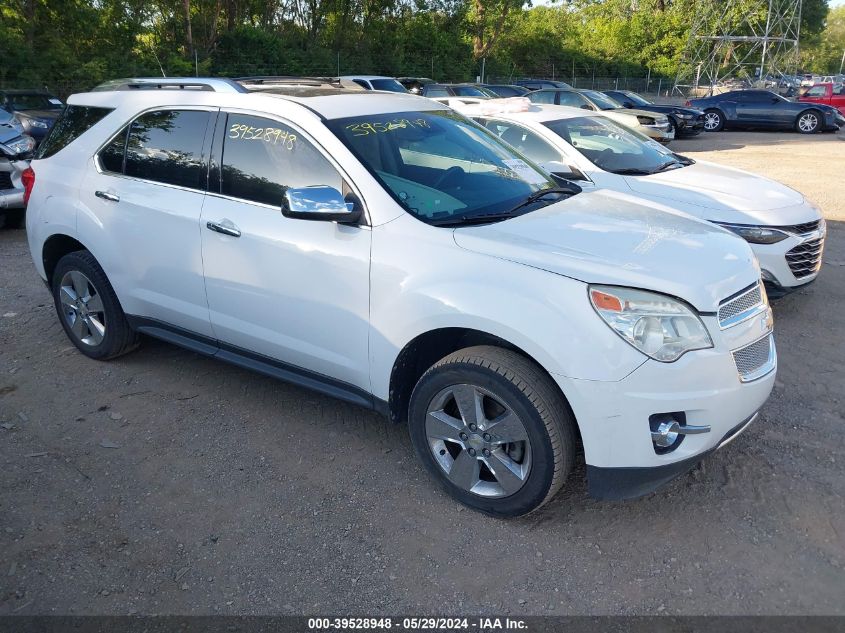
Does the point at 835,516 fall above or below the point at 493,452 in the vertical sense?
below

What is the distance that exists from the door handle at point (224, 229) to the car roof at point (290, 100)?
642 millimetres

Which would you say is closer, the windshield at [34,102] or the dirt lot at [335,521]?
the dirt lot at [335,521]

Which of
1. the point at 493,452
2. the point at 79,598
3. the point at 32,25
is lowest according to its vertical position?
the point at 79,598

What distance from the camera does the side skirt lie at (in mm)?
3648

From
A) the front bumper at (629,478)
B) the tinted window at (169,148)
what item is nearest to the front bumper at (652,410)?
the front bumper at (629,478)

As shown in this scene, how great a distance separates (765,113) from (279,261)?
23596 millimetres

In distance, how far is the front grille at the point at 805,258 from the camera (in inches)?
222

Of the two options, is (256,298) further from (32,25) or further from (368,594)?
(32,25)

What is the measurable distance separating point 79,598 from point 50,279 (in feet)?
9.69

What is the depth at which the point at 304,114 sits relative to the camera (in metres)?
3.68

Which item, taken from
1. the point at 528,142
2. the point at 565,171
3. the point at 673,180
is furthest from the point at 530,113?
the point at 673,180

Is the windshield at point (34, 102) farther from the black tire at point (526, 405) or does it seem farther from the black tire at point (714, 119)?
the black tire at point (714, 119)

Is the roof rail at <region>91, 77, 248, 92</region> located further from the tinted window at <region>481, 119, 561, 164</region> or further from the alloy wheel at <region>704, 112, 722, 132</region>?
the alloy wheel at <region>704, 112, 722, 132</region>

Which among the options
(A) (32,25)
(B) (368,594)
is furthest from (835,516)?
(A) (32,25)
